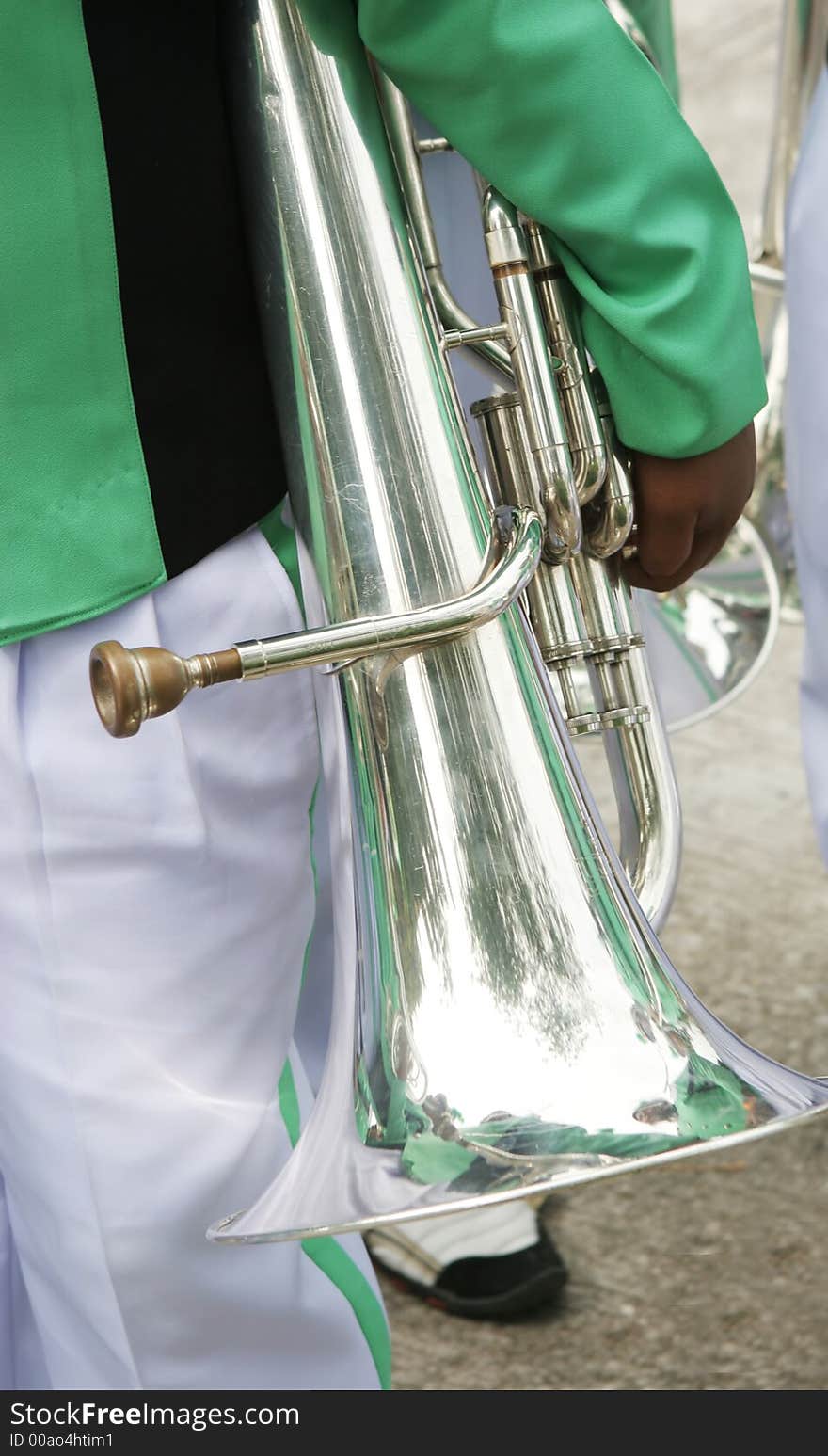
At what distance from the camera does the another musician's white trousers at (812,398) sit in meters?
1.26

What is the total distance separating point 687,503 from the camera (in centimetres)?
95

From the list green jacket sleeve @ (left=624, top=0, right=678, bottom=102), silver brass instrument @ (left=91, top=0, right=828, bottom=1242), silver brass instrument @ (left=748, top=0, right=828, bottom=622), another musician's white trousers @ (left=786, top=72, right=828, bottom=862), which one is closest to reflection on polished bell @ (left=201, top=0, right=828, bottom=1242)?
silver brass instrument @ (left=91, top=0, right=828, bottom=1242)

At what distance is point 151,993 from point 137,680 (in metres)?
0.28

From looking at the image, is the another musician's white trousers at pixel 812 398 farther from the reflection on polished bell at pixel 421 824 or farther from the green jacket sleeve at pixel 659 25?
the reflection on polished bell at pixel 421 824

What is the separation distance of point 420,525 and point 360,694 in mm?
99

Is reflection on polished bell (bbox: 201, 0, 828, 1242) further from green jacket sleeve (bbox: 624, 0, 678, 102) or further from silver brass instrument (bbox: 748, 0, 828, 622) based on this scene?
silver brass instrument (bbox: 748, 0, 828, 622)

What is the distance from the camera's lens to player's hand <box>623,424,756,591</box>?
0.94 meters

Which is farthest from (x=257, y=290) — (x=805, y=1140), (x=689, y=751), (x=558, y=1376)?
(x=689, y=751)

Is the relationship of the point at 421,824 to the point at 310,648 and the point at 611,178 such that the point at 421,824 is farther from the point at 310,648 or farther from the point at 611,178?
the point at 611,178

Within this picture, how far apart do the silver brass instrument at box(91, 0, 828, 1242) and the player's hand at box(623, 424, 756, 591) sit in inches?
0.8

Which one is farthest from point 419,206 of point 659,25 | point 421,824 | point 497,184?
point 659,25

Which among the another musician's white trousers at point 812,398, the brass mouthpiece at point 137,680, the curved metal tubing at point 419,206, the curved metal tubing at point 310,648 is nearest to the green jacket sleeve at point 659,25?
the another musician's white trousers at point 812,398

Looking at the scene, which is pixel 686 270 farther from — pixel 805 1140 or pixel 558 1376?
pixel 805 1140

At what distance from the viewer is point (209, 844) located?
972mm
